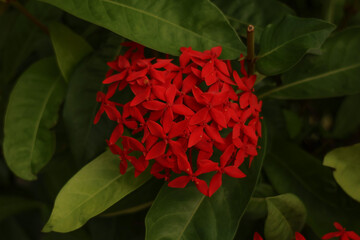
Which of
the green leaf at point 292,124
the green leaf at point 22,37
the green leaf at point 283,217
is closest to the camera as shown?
the green leaf at point 283,217

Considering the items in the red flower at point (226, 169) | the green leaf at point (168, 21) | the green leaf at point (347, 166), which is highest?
the green leaf at point (168, 21)

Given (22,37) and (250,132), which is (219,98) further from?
(22,37)

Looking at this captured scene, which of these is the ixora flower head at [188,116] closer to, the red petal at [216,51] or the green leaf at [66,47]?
the red petal at [216,51]

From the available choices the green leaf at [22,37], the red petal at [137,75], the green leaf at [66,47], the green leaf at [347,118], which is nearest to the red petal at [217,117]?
the red petal at [137,75]

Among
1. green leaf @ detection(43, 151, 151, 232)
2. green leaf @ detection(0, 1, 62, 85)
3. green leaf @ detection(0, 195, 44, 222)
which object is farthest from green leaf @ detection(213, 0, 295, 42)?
green leaf @ detection(0, 195, 44, 222)

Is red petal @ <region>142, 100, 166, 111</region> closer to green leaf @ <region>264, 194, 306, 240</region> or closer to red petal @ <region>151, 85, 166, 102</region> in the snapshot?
red petal @ <region>151, 85, 166, 102</region>
